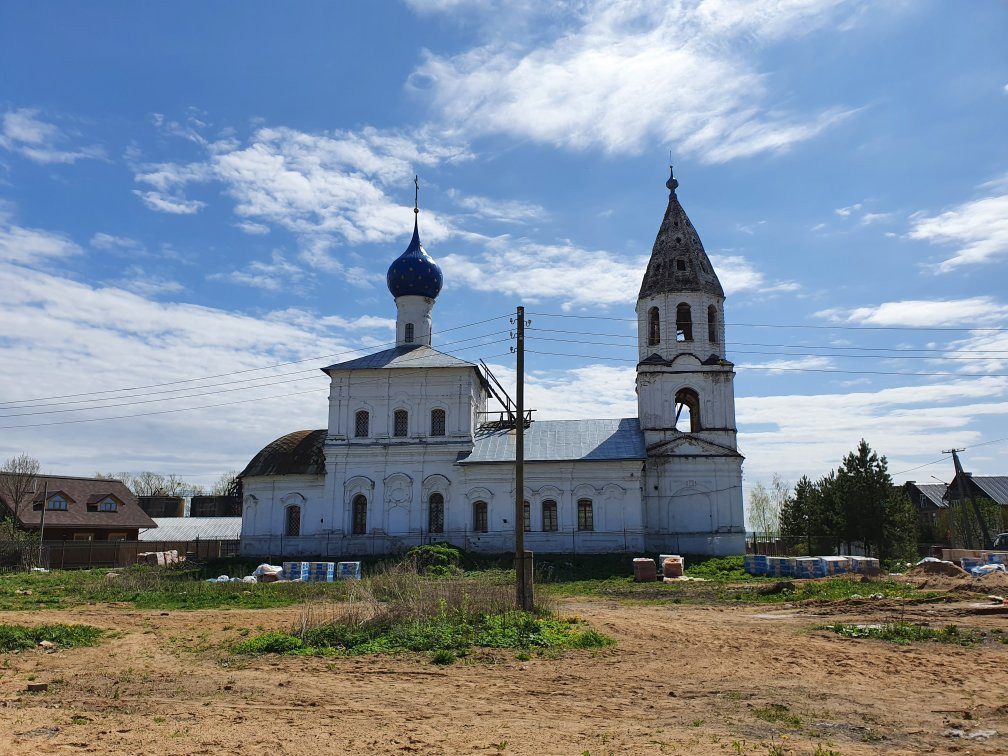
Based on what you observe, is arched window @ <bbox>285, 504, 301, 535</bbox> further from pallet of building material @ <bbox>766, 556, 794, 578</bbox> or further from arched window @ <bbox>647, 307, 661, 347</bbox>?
pallet of building material @ <bbox>766, 556, 794, 578</bbox>

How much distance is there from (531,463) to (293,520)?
1097 cm

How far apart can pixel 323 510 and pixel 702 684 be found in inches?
1039

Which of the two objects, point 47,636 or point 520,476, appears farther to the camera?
point 520,476

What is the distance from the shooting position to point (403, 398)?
3425 centimetres

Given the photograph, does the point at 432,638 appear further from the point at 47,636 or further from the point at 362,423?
the point at 362,423

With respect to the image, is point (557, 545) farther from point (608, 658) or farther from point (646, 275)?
point (608, 658)

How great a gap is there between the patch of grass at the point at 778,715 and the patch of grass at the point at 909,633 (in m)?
4.88

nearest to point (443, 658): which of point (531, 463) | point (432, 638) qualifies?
point (432, 638)

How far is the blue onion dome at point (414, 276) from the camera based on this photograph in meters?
37.3

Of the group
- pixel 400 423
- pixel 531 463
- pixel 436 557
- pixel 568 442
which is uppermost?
pixel 400 423

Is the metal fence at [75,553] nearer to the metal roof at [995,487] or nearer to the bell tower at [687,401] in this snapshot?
the bell tower at [687,401]

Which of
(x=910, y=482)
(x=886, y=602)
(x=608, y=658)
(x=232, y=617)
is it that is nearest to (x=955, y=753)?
(x=608, y=658)

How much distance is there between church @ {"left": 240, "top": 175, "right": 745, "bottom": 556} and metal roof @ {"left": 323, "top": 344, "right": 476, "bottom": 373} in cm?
12

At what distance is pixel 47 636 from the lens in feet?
42.8
